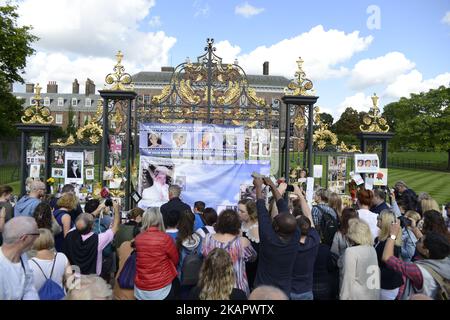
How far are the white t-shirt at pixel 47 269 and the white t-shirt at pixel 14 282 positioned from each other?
45 cm

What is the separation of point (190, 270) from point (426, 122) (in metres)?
46.8

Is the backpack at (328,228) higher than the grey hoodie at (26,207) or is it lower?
lower

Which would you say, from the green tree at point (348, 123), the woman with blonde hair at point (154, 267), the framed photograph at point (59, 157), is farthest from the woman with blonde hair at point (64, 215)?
the green tree at point (348, 123)

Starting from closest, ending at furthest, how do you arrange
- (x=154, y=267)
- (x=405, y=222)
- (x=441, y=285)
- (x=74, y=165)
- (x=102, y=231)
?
(x=441, y=285), (x=154, y=267), (x=405, y=222), (x=102, y=231), (x=74, y=165)

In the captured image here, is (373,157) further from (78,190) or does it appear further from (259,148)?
(78,190)

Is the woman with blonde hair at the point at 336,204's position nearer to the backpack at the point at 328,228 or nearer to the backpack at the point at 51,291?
the backpack at the point at 328,228

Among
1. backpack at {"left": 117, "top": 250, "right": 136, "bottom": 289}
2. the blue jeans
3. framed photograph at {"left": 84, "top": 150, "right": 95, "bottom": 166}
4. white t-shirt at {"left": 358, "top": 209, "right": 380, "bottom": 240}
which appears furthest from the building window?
the blue jeans

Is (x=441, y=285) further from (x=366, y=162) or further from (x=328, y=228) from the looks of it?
(x=366, y=162)

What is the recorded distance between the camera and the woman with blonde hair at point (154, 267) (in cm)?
407

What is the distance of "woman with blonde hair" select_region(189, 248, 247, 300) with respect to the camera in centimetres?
327

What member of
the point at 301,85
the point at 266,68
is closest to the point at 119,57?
the point at 301,85

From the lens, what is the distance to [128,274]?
13.9ft

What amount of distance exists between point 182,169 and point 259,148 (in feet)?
7.25
